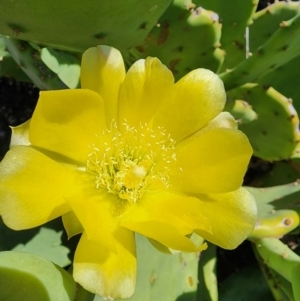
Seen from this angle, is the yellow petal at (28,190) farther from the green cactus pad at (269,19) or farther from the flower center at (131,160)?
the green cactus pad at (269,19)

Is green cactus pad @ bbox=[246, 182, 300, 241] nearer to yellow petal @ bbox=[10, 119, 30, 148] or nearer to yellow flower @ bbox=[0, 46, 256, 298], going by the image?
yellow flower @ bbox=[0, 46, 256, 298]

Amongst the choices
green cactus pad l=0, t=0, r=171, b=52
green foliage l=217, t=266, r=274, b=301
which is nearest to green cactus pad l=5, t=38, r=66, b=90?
green cactus pad l=0, t=0, r=171, b=52

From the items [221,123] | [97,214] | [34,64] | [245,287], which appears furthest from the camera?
[245,287]

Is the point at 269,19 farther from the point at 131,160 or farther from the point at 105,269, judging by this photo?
the point at 105,269

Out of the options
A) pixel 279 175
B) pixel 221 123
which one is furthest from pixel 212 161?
pixel 279 175

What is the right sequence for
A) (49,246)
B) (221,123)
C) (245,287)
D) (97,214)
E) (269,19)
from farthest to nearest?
(245,287) < (269,19) < (49,246) < (221,123) < (97,214)

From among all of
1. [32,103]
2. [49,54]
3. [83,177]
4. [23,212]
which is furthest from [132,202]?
[32,103]

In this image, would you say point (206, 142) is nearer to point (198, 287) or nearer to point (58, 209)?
point (58, 209)

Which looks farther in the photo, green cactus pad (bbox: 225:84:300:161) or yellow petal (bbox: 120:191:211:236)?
green cactus pad (bbox: 225:84:300:161)
